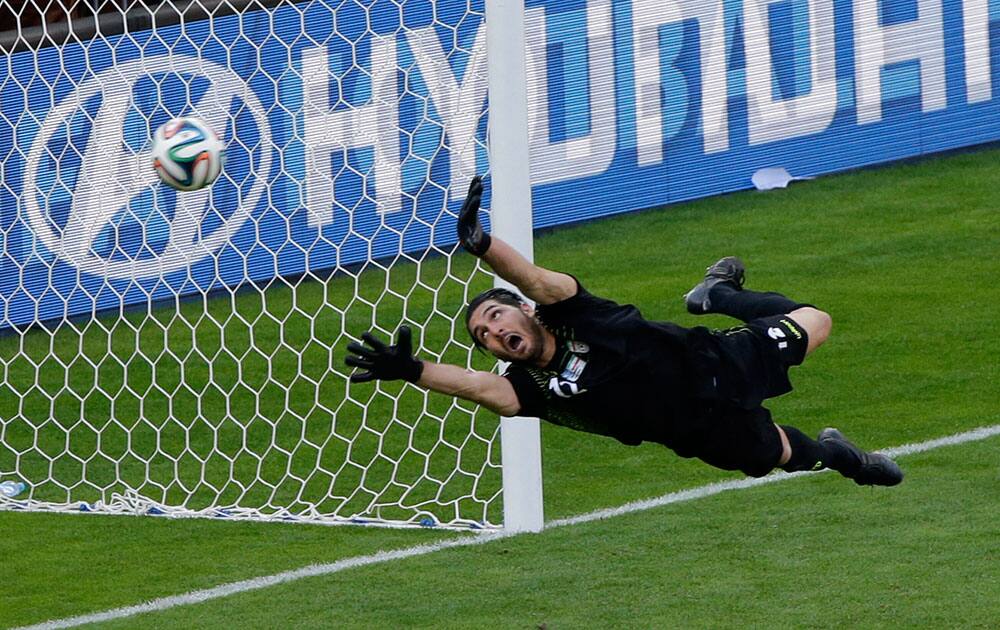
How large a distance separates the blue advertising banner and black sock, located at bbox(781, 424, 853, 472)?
2.04 meters

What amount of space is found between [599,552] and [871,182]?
631 centimetres

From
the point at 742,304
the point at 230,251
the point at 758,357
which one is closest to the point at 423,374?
the point at 758,357

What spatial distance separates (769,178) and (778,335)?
6524mm

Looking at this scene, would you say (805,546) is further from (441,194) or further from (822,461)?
(441,194)

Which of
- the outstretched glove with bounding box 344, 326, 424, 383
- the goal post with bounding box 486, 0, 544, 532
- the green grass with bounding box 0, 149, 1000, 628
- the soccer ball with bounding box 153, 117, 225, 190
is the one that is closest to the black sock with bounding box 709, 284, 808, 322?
the goal post with bounding box 486, 0, 544, 532

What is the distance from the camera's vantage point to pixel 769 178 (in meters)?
13.0

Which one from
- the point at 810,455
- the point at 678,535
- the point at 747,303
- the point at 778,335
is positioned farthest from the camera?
the point at 678,535

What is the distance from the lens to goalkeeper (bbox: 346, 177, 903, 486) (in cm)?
578

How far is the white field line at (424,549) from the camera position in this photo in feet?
23.0

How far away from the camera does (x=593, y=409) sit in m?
6.10

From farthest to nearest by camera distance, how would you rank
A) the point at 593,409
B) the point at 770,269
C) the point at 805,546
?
the point at 770,269 < the point at 805,546 < the point at 593,409

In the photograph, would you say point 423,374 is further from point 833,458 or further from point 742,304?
point 833,458

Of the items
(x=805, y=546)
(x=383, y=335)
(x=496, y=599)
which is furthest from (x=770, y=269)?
(x=496, y=599)

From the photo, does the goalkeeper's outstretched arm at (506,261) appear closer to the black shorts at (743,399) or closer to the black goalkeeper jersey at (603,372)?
the black goalkeeper jersey at (603,372)
